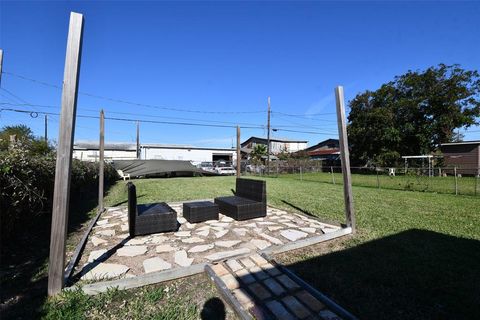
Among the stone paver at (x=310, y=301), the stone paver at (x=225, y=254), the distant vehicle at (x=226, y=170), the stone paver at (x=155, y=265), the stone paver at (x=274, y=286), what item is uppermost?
the distant vehicle at (x=226, y=170)

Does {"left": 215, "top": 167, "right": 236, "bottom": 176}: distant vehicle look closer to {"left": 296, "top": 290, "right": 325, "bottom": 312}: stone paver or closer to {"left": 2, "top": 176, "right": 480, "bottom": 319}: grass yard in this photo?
{"left": 2, "top": 176, "right": 480, "bottom": 319}: grass yard

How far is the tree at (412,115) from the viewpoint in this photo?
23.0 m

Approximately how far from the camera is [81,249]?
3.67 metres

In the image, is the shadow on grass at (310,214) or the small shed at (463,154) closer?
the shadow on grass at (310,214)

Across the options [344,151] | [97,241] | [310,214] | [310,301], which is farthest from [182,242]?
[310,214]

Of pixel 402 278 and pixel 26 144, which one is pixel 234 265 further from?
pixel 26 144

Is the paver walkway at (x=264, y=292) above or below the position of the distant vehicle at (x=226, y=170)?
below

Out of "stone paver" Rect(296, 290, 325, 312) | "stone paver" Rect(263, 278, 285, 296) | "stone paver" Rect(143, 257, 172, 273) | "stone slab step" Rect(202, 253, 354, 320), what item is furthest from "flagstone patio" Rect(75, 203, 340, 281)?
"stone paver" Rect(296, 290, 325, 312)

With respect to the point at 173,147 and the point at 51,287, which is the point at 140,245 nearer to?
the point at 51,287

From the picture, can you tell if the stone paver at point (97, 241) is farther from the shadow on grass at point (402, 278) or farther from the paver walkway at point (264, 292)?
the shadow on grass at point (402, 278)

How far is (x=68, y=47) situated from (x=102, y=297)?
7.95 feet

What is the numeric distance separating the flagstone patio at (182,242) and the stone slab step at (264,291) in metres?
0.39

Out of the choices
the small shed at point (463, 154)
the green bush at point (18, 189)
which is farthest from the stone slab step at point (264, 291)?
the small shed at point (463, 154)

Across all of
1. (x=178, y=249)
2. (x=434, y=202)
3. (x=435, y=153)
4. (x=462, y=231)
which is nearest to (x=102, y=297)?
(x=178, y=249)
